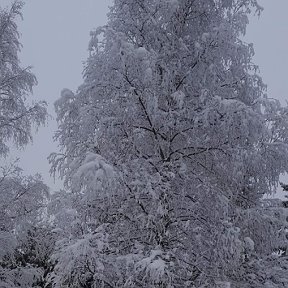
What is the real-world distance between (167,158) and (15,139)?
412 centimetres

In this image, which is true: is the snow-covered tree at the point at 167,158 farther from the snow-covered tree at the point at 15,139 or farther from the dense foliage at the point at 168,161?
the snow-covered tree at the point at 15,139

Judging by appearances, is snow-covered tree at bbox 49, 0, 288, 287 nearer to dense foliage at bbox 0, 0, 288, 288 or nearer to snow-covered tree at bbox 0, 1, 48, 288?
dense foliage at bbox 0, 0, 288, 288

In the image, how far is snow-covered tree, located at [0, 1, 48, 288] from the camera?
30.1ft

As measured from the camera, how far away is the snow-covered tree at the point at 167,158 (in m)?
6.22

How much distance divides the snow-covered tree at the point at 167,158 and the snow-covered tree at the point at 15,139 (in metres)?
2.57

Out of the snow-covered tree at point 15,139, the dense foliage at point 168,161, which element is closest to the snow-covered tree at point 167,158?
the dense foliage at point 168,161

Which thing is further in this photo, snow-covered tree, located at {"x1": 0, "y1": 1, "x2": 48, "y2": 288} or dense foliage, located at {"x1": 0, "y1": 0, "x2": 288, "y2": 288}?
snow-covered tree, located at {"x1": 0, "y1": 1, "x2": 48, "y2": 288}

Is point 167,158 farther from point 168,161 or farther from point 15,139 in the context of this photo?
point 15,139

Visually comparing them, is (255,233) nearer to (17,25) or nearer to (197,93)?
(197,93)

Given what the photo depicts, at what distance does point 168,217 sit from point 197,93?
80.0 inches

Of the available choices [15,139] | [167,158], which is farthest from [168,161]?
[15,139]

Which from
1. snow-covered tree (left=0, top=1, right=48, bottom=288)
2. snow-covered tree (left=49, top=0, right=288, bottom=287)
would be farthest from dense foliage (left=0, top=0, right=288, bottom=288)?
snow-covered tree (left=0, top=1, right=48, bottom=288)

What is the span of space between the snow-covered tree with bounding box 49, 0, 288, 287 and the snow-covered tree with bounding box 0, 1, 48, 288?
257cm

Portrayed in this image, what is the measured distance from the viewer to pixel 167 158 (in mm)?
7012
